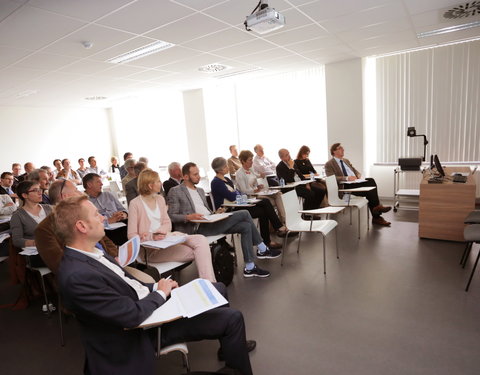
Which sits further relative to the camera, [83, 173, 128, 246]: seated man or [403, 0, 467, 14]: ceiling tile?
[403, 0, 467, 14]: ceiling tile

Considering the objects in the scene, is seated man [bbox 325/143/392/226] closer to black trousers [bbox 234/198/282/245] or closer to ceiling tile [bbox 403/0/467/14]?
black trousers [bbox 234/198/282/245]

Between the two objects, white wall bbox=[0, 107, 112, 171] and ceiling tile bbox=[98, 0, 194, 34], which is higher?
ceiling tile bbox=[98, 0, 194, 34]

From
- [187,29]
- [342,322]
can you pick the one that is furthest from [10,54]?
[342,322]

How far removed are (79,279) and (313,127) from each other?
701cm

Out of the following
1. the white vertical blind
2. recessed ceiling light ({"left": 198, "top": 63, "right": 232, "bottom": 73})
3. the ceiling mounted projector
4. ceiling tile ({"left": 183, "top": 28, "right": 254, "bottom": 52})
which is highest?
recessed ceiling light ({"left": 198, "top": 63, "right": 232, "bottom": 73})

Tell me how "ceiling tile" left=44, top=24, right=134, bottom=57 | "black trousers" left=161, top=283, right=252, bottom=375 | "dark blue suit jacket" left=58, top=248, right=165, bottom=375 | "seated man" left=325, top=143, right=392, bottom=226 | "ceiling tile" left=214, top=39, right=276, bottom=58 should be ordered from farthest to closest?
"seated man" left=325, top=143, right=392, bottom=226, "ceiling tile" left=214, top=39, right=276, bottom=58, "ceiling tile" left=44, top=24, right=134, bottom=57, "black trousers" left=161, top=283, right=252, bottom=375, "dark blue suit jacket" left=58, top=248, right=165, bottom=375

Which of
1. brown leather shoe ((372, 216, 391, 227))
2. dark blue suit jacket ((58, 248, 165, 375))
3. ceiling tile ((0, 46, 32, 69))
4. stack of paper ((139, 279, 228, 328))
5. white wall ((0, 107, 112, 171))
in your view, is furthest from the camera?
white wall ((0, 107, 112, 171))

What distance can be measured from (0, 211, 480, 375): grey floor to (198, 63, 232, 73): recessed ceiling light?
4267 millimetres

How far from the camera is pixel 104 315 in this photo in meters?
1.44

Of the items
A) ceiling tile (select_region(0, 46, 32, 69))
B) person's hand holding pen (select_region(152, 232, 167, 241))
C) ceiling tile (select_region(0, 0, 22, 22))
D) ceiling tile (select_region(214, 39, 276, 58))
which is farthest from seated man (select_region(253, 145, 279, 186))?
ceiling tile (select_region(0, 0, 22, 22))

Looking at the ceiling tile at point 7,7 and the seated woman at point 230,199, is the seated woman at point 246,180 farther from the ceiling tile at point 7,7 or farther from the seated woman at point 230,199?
the ceiling tile at point 7,7

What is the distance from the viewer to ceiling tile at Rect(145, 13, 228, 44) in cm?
386

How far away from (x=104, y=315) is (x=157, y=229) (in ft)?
5.42

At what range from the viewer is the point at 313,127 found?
25.3 ft
